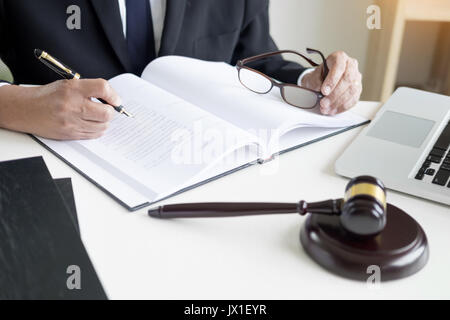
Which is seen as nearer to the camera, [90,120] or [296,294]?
[296,294]

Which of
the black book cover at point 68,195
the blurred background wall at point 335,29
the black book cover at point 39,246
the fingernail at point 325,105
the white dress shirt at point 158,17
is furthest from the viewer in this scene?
the blurred background wall at point 335,29

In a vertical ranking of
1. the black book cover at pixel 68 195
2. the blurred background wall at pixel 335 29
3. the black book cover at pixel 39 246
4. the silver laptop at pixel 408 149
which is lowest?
the blurred background wall at pixel 335 29

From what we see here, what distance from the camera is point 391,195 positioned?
75 cm

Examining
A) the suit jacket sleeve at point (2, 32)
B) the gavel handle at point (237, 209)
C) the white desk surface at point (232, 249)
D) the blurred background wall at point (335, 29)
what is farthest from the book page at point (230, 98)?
the blurred background wall at point (335, 29)

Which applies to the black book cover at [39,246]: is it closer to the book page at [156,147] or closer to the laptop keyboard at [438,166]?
the book page at [156,147]

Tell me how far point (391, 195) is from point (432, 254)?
0.49ft

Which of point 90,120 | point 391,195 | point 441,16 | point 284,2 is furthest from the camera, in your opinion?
point 284,2

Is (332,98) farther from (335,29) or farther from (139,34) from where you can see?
(335,29)

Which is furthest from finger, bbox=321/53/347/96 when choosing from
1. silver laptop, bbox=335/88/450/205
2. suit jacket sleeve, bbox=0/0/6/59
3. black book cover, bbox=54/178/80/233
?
suit jacket sleeve, bbox=0/0/6/59

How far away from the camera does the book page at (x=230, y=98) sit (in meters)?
0.90

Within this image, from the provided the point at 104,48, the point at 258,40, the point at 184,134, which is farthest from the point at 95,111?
the point at 258,40

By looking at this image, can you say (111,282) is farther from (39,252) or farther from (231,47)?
(231,47)

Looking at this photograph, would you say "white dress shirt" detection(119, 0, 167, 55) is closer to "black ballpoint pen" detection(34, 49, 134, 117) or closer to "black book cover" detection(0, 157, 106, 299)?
"black ballpoint pen" detection(34, 49, 134, 117)

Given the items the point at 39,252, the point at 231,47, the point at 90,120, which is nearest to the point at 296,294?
the point at 39,252
